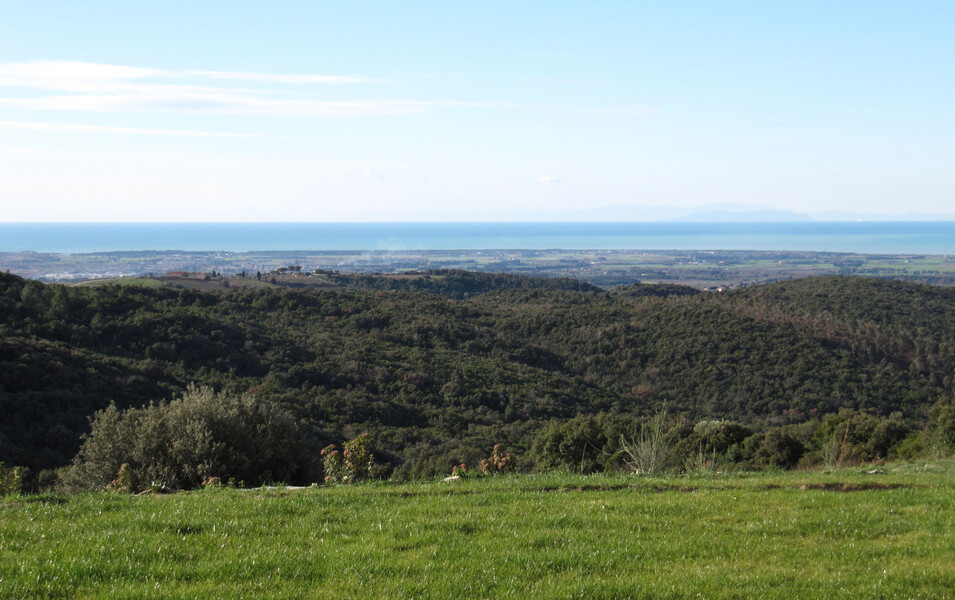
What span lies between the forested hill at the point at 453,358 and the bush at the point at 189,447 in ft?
22.1

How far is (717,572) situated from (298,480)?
8.05 meters

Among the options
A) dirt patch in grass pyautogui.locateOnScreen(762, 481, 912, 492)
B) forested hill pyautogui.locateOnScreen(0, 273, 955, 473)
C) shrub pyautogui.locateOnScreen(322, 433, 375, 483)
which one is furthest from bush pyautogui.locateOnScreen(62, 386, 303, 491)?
dirt patch in grass pyautogui.locateOnScreen(762, 481, 912, 492)

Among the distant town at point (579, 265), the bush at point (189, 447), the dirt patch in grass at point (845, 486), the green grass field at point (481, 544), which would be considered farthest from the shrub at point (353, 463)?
the distant town at point (579, 265)

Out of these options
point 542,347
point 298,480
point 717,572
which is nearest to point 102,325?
point 298,480

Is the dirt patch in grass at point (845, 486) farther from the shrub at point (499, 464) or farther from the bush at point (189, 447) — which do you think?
the bush at point (189, 447)

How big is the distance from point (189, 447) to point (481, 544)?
6.08 meters

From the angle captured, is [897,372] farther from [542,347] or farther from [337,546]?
[337,546]

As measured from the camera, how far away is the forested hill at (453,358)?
2289cm

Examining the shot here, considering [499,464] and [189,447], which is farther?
[499,464]

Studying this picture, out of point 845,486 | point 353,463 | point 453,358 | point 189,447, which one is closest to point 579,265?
point 453,358

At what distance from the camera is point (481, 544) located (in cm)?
568

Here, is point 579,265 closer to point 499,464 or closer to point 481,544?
point 499,464

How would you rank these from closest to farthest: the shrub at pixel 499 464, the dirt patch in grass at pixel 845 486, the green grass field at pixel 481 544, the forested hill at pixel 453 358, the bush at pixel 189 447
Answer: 1. the green grass field at pixel 481 544
2. the dirt patch in grass at pixel 845 486
3. the bush at pixel 189 447
4. the shrub at pixel 499 464
5. the forested hill at pixel 453 358

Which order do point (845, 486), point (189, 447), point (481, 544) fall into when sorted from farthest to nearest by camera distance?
point (189, 447), point (845, 486), point (481, 544)
